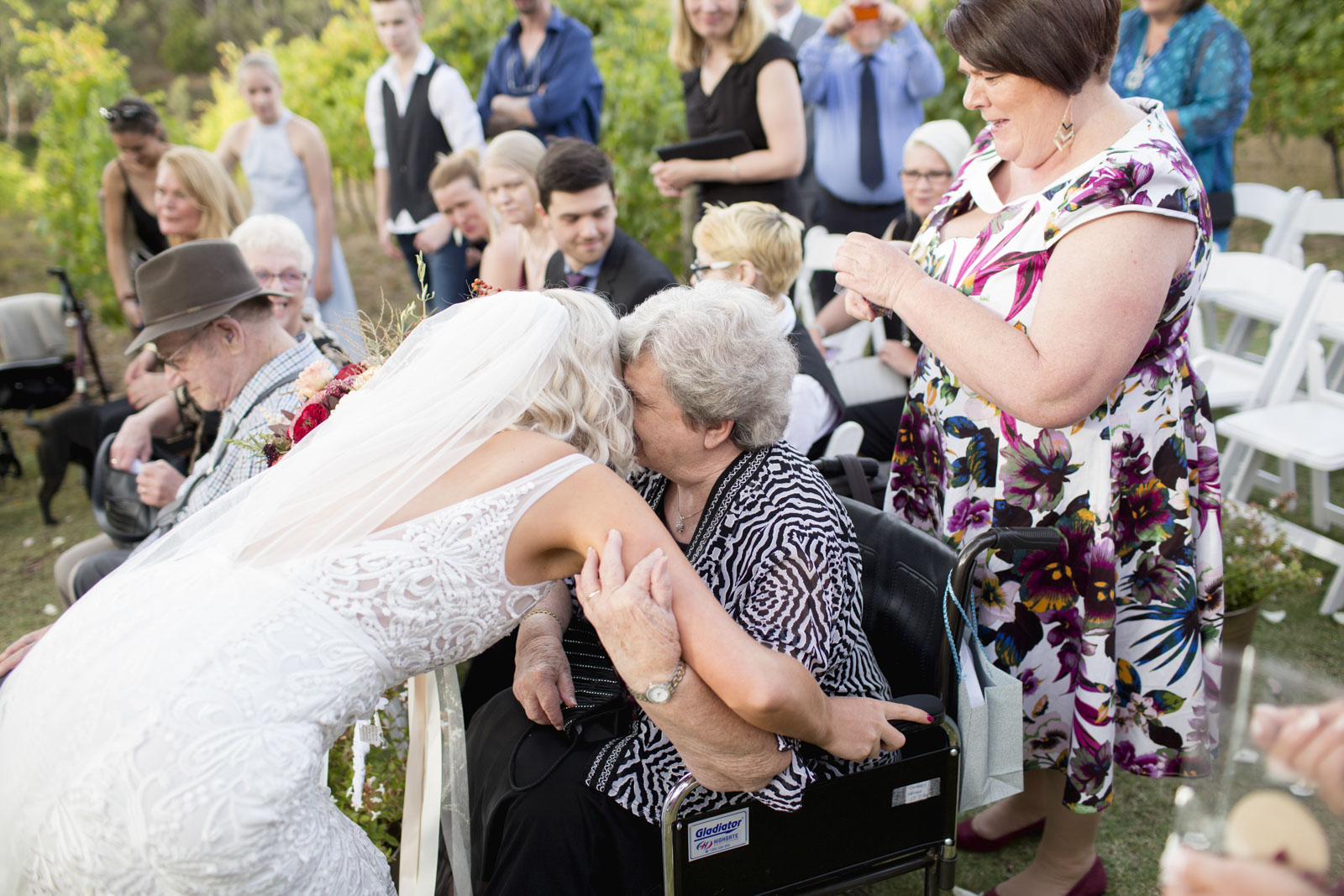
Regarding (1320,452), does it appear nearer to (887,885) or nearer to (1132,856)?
(1132,856)

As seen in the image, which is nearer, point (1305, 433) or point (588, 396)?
point (588, 396)

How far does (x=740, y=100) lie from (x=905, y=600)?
3.04 m

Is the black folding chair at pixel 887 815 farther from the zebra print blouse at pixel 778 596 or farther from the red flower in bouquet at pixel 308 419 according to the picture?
the red flower in bouquet at pixel 308 419

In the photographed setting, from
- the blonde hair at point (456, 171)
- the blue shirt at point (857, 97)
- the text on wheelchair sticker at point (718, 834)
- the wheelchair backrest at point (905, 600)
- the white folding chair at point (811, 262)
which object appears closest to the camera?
the text on wheelchair sticker at point (718, 834)

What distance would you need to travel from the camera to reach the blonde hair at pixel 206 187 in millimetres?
4512

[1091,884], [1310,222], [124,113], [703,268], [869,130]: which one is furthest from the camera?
[124,113]

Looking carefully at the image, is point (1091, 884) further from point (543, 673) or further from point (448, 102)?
point (448, 102)

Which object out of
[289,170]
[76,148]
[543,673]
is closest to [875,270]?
[543,673]

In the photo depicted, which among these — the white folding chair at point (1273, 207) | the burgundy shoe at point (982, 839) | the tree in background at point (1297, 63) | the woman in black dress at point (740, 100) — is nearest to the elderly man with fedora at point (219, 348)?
the woman in black dress at point (740, 100)

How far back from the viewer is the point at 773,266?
3.52m

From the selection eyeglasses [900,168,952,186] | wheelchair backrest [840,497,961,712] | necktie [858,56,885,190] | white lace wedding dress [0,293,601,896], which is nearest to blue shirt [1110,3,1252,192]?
necktie [858,56,885,190]

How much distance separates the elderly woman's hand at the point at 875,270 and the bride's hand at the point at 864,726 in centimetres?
87

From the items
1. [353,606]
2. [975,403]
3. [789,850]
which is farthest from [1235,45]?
[353,606]

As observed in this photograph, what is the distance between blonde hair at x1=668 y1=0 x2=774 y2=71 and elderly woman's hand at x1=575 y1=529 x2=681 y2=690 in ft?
11.0
